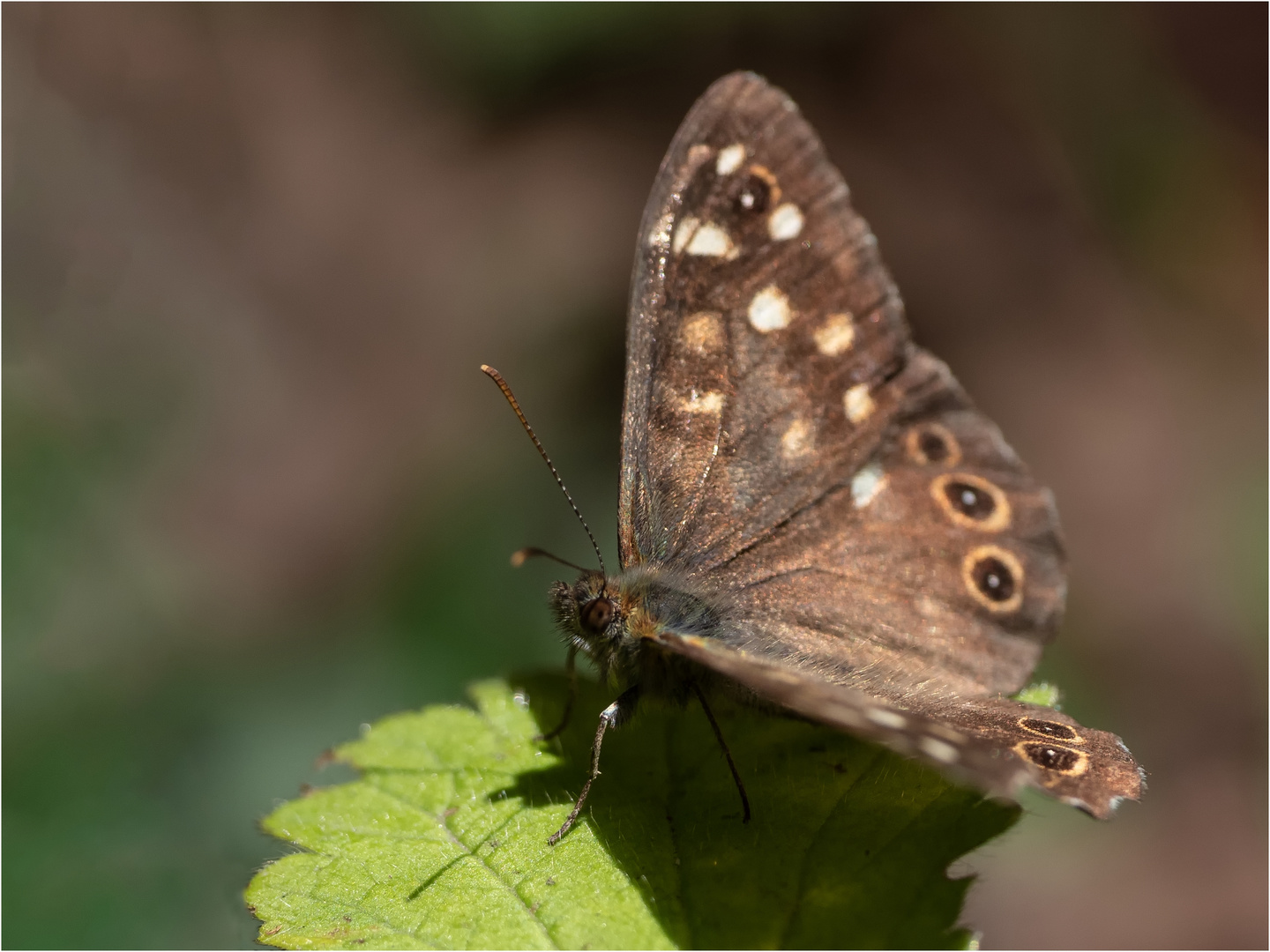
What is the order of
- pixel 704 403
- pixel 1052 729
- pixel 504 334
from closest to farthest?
pixel 1052 729 < pixel 704 403 < pixel 504 334

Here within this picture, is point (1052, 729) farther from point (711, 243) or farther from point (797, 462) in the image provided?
point (711, 243)

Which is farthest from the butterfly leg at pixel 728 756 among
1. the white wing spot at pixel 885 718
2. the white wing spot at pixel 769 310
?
the white wing spot at pixel 769 310

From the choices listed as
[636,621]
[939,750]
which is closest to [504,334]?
[636,621]

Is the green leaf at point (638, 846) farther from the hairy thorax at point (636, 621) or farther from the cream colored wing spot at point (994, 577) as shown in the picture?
the cream colored wing spot at point (994, 577)

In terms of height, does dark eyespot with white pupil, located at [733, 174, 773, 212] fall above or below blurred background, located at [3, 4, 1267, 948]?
below

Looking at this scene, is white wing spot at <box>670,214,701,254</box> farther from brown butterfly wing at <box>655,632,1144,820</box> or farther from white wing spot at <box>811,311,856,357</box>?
brown butterfly wing at <box>655,632,1144,820</box>

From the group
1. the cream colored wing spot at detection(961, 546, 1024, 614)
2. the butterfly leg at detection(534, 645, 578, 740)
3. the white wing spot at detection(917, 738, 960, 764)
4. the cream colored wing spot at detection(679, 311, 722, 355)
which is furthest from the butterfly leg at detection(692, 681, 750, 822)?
the cream colored wing spot at detection(679, 311, 722, 355)
